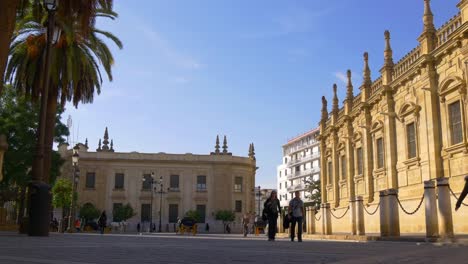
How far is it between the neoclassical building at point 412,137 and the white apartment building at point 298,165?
60.1 metres

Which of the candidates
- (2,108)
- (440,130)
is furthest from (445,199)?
(2,108)

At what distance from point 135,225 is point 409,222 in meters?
42.2

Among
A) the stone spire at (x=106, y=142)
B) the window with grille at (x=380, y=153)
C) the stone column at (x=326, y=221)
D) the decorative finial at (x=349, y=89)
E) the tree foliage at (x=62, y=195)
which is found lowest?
the stone column at (x=326, y=221)

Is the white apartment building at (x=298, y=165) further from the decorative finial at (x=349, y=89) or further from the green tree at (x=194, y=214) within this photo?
the decorative finial at (x=349, y=89)

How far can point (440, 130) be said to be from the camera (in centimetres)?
2062

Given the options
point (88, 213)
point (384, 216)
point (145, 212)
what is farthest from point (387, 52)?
point (145, 212)

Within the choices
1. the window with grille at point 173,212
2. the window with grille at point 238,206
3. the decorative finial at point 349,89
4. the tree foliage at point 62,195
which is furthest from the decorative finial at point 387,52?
the window with grille at point 173,212

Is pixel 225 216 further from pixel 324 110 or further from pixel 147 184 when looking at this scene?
pixel 324 110

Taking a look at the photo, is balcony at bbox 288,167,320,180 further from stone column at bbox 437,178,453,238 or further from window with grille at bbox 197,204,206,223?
stone column at bbox 437,178,453,238

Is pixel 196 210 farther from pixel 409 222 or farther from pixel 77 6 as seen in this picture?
pixel 77 6

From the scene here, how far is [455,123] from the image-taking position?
1972 cm

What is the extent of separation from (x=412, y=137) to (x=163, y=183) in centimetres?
4194

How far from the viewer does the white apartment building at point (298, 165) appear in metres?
91.3

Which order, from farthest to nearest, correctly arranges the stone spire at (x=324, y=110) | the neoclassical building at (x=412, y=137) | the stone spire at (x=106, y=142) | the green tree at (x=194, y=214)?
1. the stone spire at (x=106, y=142)
2. the green tree at (x=194, y=214)
3. the stone spire at (x=324, y=110)
4. the neoclassical building at (x=412, y=137)
